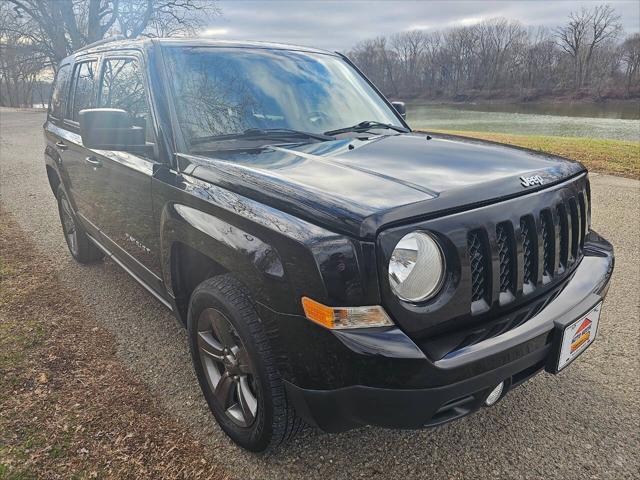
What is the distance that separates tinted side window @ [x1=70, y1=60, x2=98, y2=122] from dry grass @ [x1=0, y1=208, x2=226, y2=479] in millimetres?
1696

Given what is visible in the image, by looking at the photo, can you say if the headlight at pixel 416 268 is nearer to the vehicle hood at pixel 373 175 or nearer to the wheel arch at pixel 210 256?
the vehicle hood at pixel 373 175

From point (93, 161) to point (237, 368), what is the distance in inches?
87.1

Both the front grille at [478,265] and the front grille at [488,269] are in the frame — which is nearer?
the front grille at [488,269]

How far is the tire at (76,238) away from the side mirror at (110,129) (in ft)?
7.20

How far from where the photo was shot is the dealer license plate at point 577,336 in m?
2.07

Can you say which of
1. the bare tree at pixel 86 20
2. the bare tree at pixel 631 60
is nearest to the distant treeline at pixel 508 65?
the bare tree at pixel 631 60

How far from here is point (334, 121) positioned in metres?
3.14

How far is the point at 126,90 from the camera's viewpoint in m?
3.18

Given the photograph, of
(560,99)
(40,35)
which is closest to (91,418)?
(40,35)

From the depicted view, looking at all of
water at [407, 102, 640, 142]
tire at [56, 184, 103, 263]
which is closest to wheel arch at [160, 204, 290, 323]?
tire at [56, 184, 103, 263]

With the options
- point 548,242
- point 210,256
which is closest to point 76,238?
point 210,256

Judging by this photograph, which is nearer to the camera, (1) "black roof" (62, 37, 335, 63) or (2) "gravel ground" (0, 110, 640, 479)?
(2) "gravel ground" (0, 110, 640, 479)

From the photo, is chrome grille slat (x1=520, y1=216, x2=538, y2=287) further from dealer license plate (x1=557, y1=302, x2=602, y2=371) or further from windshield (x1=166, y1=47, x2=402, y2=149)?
windshield (x1=166, y1=47, x2=402, y2=149)

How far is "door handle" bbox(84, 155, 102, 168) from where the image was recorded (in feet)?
11.5
